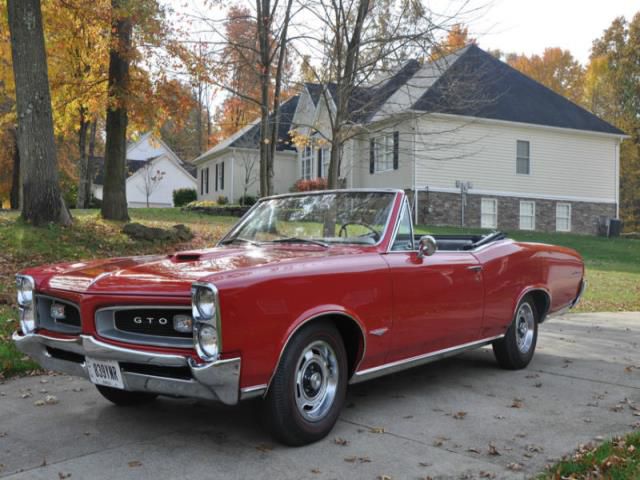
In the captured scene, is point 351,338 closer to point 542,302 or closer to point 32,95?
point 542,302

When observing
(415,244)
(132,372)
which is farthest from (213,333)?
(415,244)

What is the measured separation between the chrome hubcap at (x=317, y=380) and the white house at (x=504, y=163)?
19.7m

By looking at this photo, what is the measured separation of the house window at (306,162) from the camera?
105 ft

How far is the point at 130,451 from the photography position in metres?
Answer: 3.89

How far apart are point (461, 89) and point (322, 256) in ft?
32.3

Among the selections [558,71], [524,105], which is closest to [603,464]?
[524,105]

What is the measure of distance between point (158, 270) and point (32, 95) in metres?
9.13

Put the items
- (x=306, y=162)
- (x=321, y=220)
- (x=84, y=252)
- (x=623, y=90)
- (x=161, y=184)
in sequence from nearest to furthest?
(x=321, y=220), (x=84, y=252), (x=306, y=162), (x=623, y=90), (x=161, y=184)

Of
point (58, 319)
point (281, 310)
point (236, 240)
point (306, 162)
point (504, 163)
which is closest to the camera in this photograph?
point (281, 310)

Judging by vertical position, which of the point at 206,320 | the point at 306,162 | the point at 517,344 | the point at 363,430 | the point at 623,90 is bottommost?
the point at 363,430

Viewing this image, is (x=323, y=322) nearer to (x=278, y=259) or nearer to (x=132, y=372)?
(x=278, y=259)

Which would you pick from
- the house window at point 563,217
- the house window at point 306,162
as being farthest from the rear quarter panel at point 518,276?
the house window at point 306,162

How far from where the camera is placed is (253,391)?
3648 mm

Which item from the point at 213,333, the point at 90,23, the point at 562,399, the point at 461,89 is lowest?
the point at 562,399
